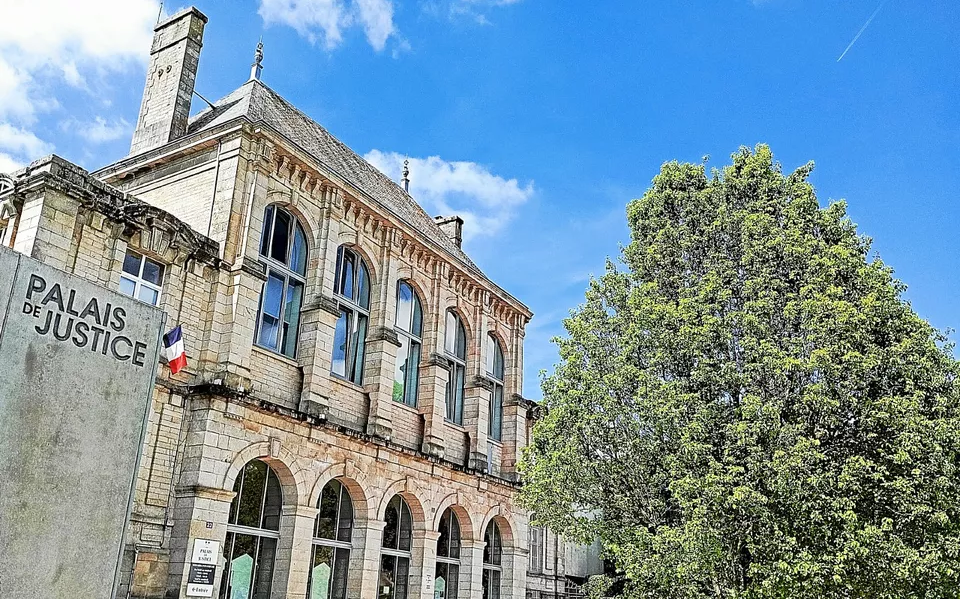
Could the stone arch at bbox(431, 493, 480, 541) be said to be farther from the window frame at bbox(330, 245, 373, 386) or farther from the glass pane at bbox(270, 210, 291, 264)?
the glass pane at bbox(270, 210, 291, 264)

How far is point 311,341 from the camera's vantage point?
677 inches

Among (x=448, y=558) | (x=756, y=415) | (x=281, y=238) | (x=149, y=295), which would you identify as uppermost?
(x=281, y=238)

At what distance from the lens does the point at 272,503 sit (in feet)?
52.5

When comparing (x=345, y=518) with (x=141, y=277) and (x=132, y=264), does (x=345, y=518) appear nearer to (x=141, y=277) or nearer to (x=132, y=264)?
(x=141, y=277)

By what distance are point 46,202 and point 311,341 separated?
5936mm

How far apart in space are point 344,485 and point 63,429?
13182 millimetres

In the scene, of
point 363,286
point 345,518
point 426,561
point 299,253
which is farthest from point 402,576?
point 299,253

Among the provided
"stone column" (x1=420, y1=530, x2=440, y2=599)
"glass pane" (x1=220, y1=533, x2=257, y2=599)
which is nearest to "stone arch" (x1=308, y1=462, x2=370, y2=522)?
"glass pane" (x1=220, y1=533, x2=257, y2=599)

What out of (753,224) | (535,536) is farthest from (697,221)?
(535,536)

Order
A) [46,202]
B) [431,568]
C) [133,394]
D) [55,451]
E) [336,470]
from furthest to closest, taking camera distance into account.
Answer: [431,568]
[336,470]
[46,202]
[133,394]
[55,451]

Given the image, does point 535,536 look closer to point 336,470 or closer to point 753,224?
point 336,470

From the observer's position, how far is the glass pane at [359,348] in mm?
18781

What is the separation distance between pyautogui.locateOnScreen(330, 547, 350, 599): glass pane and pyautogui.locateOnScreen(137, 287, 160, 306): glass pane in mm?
6758

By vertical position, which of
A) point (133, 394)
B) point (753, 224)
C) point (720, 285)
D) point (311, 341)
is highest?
point (753, 224)
